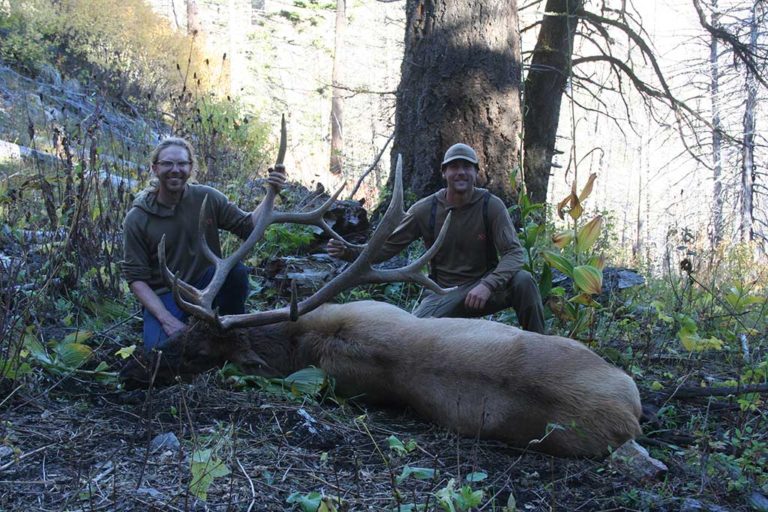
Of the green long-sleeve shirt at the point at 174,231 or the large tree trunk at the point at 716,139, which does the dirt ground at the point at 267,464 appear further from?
the large tree trunk at the point at 716,139

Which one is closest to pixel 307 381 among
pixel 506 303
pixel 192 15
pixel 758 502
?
pixel 506 303

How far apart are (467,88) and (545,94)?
273cm

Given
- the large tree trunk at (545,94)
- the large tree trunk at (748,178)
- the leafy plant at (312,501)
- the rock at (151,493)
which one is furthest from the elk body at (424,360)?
the large tree trunk at (748,178)

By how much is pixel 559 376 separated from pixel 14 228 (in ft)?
14.6

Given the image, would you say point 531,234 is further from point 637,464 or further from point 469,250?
point 637,464

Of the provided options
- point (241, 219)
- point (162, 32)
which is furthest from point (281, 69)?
point (241, 219)

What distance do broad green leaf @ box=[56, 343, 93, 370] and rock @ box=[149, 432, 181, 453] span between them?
134 centimetres

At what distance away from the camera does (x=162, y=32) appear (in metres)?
20.3

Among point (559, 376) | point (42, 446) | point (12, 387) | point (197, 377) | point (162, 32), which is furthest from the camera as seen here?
point (162, 32)

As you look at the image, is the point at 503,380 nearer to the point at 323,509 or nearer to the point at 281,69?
the point at 323,509

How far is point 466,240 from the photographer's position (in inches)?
246

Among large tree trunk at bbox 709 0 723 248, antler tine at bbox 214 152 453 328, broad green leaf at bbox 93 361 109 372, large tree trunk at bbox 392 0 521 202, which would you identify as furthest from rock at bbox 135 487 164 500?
large tree trunk at bbox 709 0 723 248

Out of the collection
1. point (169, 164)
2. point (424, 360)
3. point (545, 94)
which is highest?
point (545, 94)

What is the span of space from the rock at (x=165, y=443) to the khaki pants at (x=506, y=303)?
2627mm
